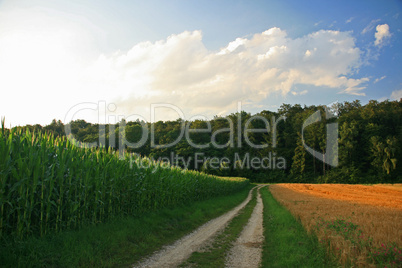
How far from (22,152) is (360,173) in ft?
265

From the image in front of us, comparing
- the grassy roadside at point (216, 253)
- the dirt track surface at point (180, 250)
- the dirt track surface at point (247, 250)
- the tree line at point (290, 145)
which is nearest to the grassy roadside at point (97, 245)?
the dirt track surface at point (180, 250)

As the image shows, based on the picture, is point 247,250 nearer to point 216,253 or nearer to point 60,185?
point 216,253

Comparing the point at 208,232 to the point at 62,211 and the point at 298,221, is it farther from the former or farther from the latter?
the point at 62,211

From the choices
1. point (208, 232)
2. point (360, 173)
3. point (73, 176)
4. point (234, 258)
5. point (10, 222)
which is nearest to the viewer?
point (10, 222)

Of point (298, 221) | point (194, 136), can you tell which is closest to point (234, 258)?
point (298, 221)

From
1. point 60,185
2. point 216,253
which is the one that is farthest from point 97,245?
point 216,253

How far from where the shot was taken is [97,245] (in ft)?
22.5

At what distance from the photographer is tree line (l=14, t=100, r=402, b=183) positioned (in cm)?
6950

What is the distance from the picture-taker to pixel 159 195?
13.6m

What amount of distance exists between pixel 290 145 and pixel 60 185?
97.7 metres

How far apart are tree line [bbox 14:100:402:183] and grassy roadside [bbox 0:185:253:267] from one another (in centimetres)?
4958

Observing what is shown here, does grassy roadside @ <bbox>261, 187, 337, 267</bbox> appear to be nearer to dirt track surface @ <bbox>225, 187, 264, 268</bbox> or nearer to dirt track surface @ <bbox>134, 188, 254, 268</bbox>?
dirt track surface @ <bbox>225, 187, 264, 268</bbox>

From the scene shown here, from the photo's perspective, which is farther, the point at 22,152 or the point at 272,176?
the point at 272,176

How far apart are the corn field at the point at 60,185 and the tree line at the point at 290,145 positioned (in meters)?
48.3
